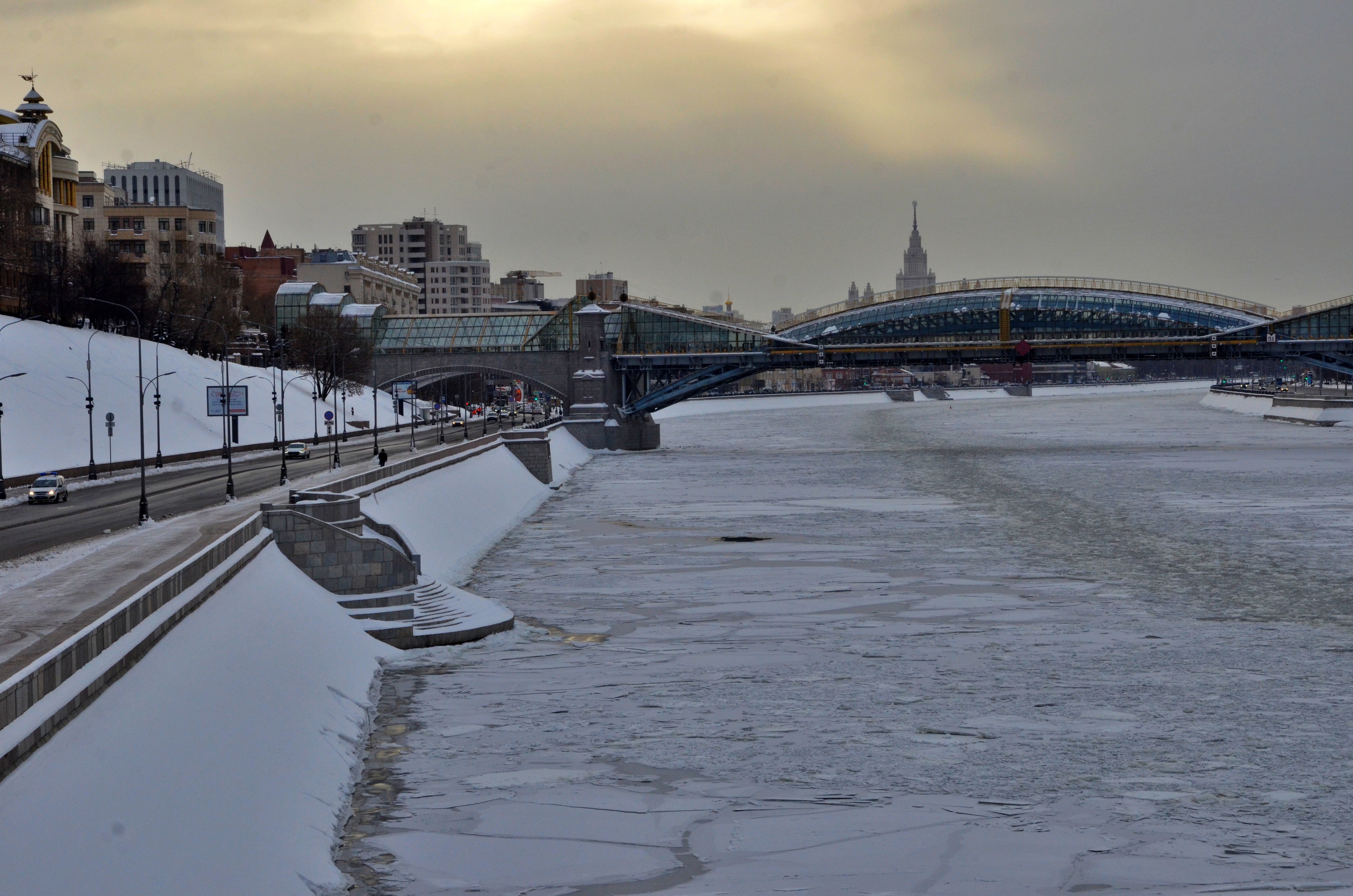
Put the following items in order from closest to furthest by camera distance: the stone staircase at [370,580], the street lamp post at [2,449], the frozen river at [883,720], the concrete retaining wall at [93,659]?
the concrete retaining wall at [93,659]
the frozen river at [883,720]
the stone staircase at [370,580]
the street lamp post at [2,449]

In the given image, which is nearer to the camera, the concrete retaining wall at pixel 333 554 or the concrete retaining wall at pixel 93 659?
the concrete retaining wall at pixel 93 659

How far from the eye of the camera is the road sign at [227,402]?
259ft

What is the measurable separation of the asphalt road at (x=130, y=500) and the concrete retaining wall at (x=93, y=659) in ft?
41.2

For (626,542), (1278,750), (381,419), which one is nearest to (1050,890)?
(1278,750)

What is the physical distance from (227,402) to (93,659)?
208 ft

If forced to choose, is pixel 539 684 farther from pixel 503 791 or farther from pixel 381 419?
pixel 381 419

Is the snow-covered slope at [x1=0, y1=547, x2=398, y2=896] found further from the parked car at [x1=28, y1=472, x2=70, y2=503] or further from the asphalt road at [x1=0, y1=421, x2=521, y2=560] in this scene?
the parked car at [x1=28, y1=472, x2=70, y2=503]

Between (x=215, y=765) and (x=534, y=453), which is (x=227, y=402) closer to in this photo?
(x=534, y=453)

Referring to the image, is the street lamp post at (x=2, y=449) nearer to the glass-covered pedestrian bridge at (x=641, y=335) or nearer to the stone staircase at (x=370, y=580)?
the stone staircase at (x=370, y=580)

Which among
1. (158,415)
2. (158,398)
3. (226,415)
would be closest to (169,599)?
(158,398)

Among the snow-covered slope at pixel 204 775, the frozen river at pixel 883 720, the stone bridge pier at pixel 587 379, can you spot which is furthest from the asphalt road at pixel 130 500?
the stone bridge pier at pixel 587 379

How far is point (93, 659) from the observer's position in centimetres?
1705

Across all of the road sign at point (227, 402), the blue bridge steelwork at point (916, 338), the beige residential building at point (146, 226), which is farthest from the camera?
the beige residential building at point (146, 226)

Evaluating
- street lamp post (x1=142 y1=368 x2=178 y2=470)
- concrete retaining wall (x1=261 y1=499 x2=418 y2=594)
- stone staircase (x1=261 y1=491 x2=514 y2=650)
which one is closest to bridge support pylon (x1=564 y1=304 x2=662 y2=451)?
street lamp post (x1=142 y1=368 x2=178 y2=470)
